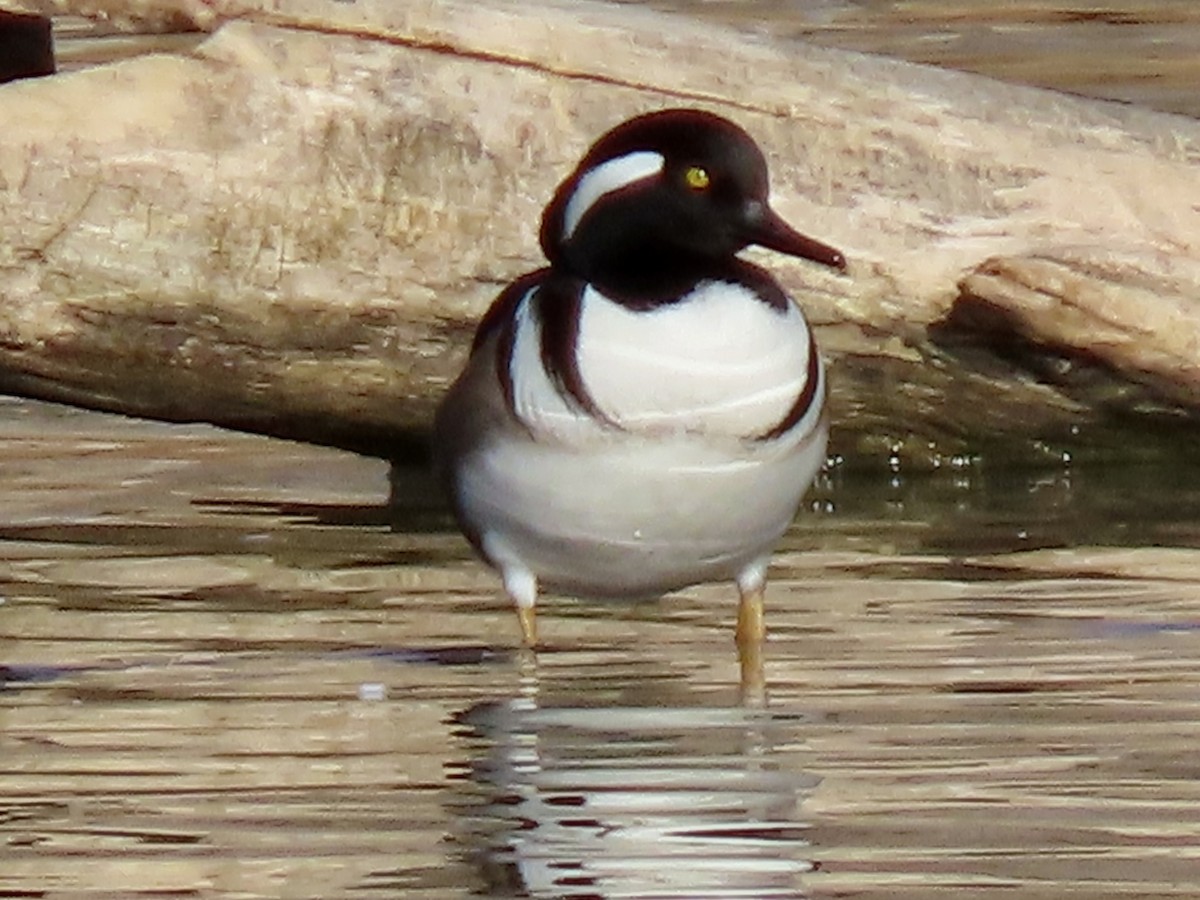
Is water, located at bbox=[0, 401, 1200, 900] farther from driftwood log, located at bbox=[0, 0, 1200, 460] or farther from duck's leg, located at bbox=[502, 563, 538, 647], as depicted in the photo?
driftwood log, located at bbox=[0, 0, 1200, 460]

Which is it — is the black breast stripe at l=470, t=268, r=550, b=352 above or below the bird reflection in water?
above

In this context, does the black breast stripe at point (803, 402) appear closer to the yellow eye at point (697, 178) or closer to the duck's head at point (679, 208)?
the duck's head at point (679, 208)

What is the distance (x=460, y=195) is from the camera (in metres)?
7.75

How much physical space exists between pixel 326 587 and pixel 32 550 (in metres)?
0.89

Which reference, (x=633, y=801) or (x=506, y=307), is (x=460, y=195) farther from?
(x=633, y=801)

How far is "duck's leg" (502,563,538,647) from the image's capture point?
21.6ft

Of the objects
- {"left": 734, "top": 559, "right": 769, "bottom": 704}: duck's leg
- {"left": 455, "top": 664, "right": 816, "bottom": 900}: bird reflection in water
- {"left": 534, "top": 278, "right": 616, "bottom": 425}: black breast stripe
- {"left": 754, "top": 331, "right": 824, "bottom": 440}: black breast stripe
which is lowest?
{"left": 734, "top": 559, "right": 769, "bottom": 704}: duck's leg

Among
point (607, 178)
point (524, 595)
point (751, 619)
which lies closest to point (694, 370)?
point (607, 178)

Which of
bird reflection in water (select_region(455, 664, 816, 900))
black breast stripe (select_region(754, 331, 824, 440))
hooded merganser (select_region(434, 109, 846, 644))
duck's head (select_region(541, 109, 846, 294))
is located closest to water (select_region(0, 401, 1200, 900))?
bird reflection in water (select_region(455, 664, 816, 900))

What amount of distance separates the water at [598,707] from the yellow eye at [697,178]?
906mm

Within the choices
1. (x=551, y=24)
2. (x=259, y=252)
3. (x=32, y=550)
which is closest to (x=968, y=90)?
(x=551, y=24)

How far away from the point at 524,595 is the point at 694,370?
0.70 meters

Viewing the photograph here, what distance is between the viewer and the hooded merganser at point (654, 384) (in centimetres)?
613

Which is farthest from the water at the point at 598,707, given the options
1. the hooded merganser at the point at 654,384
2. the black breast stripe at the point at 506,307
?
the black breast stripe at the point at 506,307
